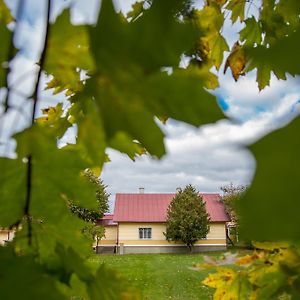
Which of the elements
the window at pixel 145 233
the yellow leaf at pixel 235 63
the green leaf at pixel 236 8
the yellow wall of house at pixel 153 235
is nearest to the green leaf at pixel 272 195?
the yellow leaf at pixel 235 63

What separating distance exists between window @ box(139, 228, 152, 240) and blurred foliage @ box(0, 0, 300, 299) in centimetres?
Result: 2312

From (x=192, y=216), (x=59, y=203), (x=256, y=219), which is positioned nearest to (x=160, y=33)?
(x=256, y=219)

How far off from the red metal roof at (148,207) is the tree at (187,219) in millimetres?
1141

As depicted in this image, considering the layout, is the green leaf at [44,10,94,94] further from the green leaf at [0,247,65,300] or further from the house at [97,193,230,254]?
the house at [97,193,230,254]

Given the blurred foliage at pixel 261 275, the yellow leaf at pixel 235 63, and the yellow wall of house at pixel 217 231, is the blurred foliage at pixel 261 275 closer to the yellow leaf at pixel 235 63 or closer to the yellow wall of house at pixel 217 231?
the yellow leaf at pixel 235 63

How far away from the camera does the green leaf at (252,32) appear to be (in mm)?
1408

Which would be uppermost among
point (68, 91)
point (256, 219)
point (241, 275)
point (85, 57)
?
point (68, 91)

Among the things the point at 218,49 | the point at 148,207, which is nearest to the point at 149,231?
the point at 148,207

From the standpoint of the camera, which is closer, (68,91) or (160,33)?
(160,33)

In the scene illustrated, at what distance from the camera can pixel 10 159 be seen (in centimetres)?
57

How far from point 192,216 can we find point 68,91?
2122 centimetres

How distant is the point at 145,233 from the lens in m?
23.9

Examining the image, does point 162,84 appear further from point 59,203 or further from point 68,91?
point 68,91

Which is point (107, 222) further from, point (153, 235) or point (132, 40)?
point (132, 40)
